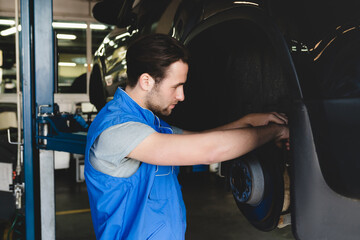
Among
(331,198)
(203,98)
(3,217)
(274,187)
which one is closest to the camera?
(331,198)

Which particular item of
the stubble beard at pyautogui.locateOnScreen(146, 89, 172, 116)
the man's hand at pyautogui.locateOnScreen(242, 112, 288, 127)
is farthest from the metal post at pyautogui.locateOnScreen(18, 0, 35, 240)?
the man's hand at pyautogui.locateOnScreen(242, 112, 288, 127)


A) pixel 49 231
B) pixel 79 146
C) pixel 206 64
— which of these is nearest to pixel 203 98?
pixel 206 64

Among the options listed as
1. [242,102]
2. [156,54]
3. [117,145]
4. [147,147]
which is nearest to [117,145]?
[117,145]

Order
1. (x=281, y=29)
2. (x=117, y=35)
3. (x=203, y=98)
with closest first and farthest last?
(x=281, y=29), (x=203, y=98), (x=117, y=35)

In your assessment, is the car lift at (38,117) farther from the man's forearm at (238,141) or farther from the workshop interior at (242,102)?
the man's forearm at (238,141)

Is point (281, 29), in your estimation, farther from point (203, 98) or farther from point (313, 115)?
point (203, 98)

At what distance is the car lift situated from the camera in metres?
2.13

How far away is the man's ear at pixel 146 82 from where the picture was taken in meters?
1.30

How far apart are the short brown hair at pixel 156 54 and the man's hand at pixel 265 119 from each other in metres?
0.36

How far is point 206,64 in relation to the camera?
69.4 inches

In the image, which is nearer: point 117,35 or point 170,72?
point 170,72

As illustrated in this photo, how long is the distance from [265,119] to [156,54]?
48cm

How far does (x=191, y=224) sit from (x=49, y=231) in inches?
53.9

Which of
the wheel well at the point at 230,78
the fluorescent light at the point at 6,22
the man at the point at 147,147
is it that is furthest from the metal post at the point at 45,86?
the fluorescent light at the point at 6,22
